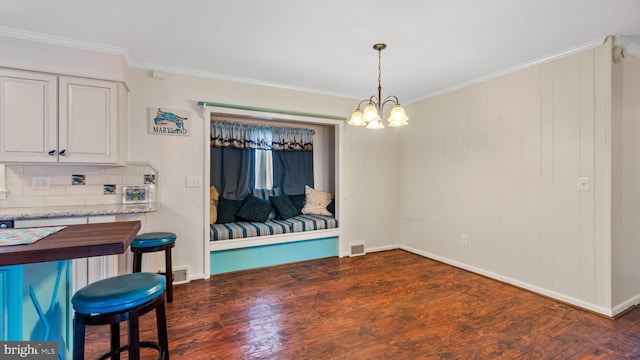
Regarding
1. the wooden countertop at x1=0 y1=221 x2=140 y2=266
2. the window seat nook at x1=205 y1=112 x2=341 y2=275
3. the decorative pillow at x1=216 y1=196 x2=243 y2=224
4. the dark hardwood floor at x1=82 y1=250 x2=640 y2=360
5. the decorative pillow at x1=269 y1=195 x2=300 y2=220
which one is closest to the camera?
the wooden countertop at x1=0 y1=221 x2=140 y2=266

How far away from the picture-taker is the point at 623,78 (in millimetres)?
2545

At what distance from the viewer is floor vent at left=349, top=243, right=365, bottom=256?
427 centimetres

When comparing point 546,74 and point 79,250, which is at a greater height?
point 546,74

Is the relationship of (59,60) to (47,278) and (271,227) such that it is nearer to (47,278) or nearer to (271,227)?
(47,278)

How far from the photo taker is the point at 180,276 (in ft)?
10.5

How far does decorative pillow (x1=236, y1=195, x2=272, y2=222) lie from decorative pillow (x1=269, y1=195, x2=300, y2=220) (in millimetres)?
190

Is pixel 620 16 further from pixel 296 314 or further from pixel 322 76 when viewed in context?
pixel 296 314

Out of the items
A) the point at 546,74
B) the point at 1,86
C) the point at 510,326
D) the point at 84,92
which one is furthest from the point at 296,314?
the point at 546,74

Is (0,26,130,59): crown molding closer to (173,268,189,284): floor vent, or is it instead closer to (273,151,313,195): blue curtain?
(173,268,189,284): floor vent

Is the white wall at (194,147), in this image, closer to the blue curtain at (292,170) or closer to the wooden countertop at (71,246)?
the blue curtain at (292,170)

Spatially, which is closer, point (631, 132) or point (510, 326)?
point (510, 326)

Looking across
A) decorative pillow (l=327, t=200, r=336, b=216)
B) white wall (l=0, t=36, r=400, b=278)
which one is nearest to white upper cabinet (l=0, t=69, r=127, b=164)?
white wall (l=0, t=36, r=400, b=278)

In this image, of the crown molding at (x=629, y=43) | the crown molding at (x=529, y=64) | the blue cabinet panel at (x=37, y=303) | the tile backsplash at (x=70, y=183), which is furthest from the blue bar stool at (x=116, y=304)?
the crown molding at (x=629, y=43)

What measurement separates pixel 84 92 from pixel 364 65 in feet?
8.66
